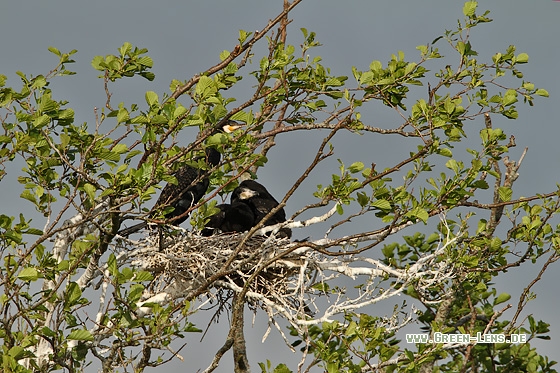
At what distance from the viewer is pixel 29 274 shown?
7.05 m

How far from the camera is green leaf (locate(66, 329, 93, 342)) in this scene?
7.13m

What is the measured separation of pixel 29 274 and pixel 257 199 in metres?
3.79

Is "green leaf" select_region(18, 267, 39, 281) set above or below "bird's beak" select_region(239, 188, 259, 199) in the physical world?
below

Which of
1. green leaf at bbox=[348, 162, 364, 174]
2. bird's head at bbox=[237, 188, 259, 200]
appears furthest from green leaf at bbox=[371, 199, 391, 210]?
bird's head at bbox=[237, 188, 259, 200]

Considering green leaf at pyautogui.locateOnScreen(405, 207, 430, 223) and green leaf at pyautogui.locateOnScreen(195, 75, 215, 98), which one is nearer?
green leaf at pyautogui.locateOnScreen(195, 75, 215, 98)

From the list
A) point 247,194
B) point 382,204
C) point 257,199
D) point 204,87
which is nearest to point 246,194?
point 247,194

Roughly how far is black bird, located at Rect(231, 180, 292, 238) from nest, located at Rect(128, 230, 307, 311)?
2.77 feet

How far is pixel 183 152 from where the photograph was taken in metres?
7.89

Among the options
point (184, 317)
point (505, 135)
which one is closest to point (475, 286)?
point (505, 135)

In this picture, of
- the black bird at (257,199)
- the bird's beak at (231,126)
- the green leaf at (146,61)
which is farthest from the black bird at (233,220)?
the green leaf at (146,61)

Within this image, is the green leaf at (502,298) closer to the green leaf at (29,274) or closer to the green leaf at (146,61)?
the green leaf at (146,61)

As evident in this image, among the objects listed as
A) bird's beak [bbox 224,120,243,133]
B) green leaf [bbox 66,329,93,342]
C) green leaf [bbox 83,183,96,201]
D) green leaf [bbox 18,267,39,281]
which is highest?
bird's beak [bbox 224,120,243,133]

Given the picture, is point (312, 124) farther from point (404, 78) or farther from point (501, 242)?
point (501, 242)

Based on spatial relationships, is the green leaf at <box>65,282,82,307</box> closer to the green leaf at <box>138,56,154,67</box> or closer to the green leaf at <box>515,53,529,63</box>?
the green leaf at <box>138,56,154,67</box>
